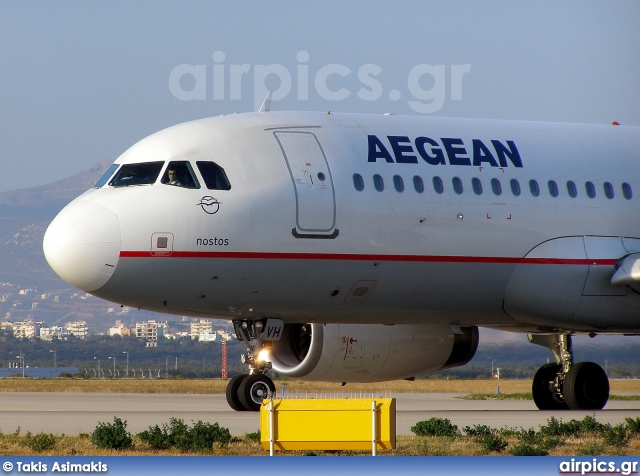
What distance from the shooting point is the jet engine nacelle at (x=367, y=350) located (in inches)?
981

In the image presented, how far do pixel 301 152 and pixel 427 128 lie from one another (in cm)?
282

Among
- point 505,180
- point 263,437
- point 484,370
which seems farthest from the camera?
point 484,370

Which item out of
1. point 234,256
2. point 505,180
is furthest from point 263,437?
point 505,180

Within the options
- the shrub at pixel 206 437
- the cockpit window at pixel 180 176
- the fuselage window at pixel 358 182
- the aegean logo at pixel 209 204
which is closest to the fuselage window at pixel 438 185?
the fuselage window at pixel 358 182

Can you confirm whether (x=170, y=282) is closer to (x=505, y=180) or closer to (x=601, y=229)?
(x=505, y=180)

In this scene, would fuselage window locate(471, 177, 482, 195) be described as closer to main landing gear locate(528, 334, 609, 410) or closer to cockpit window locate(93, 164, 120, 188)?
main landing gear locate(528, 334, 609, 410)

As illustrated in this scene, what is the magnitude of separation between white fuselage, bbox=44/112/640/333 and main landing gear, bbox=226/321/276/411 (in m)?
0.54

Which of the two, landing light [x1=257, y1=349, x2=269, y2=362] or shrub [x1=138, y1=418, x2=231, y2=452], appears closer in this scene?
shrub [x1=138, y1=418, x2=231, y2=452]

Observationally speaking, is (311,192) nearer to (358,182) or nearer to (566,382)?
(358,182)

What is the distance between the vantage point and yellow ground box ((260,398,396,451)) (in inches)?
611

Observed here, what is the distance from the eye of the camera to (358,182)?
22016mm

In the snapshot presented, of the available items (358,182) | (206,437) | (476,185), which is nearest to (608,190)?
(476,185)

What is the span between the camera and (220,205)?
21109 mm

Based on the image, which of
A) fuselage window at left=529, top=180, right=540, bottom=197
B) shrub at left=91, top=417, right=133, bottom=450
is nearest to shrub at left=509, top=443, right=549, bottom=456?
shrub at left=91, top=417, right=133, bottom=450
